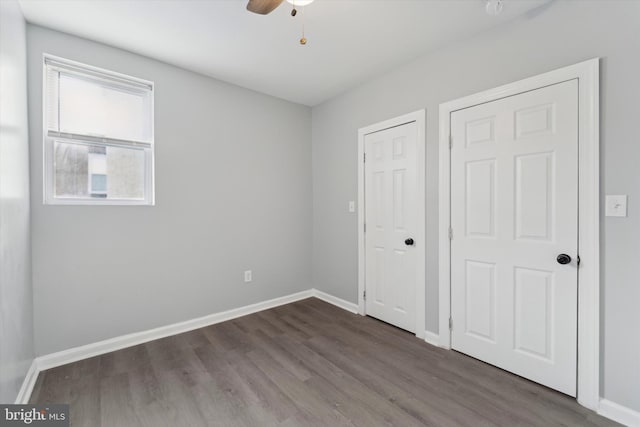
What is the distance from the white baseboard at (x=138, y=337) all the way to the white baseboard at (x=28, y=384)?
0.08 metres

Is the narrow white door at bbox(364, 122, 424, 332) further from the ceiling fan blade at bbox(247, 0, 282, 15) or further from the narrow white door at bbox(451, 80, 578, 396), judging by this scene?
the ceiling fan blade at bbox(247, 0, 282, 15)

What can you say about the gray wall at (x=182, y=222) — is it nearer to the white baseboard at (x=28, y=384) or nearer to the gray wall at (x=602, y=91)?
the white baseboard at (x=28, y=384)

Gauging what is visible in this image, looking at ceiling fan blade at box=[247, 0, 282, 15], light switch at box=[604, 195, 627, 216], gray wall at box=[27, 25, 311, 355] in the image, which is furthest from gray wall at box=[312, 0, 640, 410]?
ceiling fan blade at box=[247, 0, 282, 15]

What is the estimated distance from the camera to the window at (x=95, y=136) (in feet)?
7.18

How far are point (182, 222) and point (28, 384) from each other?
154 centimetres

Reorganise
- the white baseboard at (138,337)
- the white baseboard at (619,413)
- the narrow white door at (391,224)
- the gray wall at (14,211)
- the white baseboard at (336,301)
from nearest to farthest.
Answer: the gray wall at (14,211), the white baseboard at (619,413), the white baseboard at (138,337), the narrow white door at (391,224), the white baseboard at (336,301)

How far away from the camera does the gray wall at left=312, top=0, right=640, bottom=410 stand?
1.57 m

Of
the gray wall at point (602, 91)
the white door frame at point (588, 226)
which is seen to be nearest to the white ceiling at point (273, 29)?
the gray wall at point (602, 91)

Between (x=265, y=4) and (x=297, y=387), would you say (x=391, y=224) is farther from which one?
(x=265, y=4)

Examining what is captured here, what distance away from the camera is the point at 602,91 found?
1.66 meters

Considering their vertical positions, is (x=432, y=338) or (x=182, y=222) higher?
→ (x=182, y=222)

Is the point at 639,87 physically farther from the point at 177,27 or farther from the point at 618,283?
the point at 177,27

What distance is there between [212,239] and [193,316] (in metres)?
0.82

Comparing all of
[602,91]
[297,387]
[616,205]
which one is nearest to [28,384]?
[297,387]
